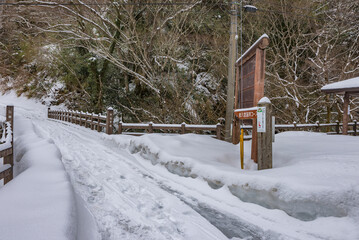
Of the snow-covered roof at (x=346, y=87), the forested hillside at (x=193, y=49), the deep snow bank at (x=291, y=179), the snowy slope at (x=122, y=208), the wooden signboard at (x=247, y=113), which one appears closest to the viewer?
the snowy slope at (x=122, y=208)

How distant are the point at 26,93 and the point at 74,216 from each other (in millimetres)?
33017

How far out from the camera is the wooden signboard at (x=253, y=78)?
14.9ft

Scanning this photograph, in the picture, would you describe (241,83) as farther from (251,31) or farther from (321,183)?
(251,31)

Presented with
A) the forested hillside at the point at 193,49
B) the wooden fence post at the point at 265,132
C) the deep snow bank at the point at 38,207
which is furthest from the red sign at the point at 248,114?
the forested hillside at the point at 193,49

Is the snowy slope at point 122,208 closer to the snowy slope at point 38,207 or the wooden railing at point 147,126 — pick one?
the snowy slope at point 38,207

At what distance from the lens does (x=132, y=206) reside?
330cm

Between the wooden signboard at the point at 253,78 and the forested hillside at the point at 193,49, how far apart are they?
7.71 meters

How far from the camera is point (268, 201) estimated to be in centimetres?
322

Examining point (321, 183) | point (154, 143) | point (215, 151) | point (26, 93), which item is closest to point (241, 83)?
point (215, 151)

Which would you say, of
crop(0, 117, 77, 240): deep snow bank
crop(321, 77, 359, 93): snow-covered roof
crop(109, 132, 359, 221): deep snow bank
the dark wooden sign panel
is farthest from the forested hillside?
crop(0, 117, 77, 240): deep snow bank

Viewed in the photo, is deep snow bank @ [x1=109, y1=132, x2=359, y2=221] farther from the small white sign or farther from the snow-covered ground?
the small white sign

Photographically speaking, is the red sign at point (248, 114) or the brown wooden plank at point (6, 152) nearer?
the brown wooden plank at point (6, 152)

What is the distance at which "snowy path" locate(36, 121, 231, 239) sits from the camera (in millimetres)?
2662

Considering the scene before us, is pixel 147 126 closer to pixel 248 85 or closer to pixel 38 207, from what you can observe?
pixel 248 85
